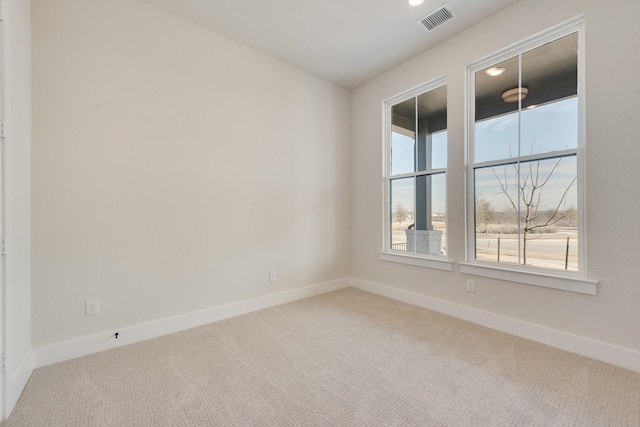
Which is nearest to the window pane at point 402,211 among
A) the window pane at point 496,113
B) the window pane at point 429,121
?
the window pane at point 429,121

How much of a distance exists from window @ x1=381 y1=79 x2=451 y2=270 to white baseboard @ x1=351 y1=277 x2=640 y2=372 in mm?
444

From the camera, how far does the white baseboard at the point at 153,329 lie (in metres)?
1.97

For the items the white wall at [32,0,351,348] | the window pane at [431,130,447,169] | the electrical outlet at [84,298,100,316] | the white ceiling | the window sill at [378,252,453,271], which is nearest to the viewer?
the white wall at [32,0,351,348]

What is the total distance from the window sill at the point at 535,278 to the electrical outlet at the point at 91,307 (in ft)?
10.8

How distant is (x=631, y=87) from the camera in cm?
188

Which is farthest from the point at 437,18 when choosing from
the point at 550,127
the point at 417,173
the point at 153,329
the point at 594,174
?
the point at 153,329

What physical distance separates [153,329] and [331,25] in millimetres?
3297

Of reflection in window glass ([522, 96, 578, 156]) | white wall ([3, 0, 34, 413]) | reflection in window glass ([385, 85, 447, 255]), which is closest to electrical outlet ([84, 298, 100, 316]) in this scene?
white wall ([3, 0, 34, 413])

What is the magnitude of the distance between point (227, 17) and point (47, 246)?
2.44 meters

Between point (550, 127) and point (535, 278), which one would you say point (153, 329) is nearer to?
point (535, 278)

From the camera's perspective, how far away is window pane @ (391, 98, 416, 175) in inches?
133

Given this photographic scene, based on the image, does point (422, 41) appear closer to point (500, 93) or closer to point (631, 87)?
point (500, 93)

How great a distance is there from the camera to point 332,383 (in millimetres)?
1716

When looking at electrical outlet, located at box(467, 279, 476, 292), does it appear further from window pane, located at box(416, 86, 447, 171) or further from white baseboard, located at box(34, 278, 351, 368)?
white baseboard, located at box(34, 278, 351, 368)
